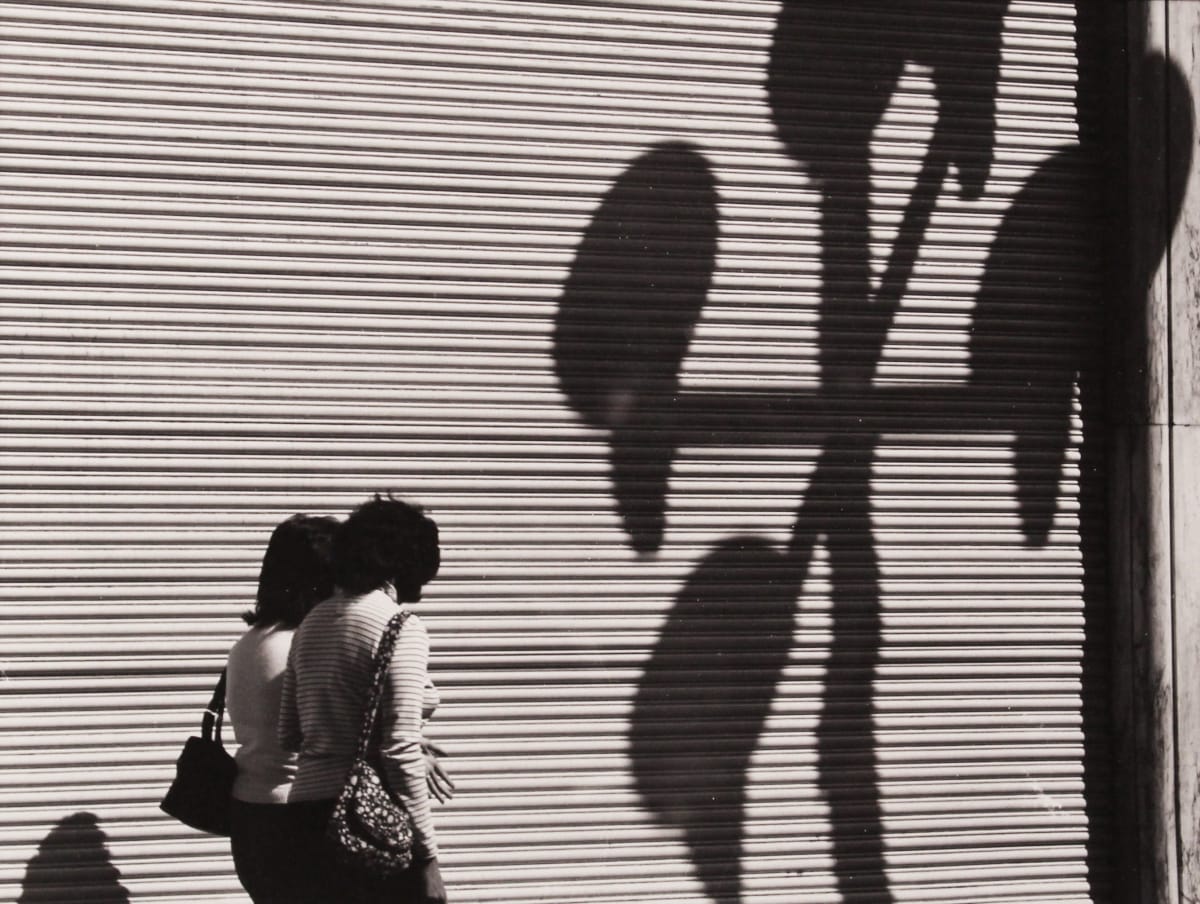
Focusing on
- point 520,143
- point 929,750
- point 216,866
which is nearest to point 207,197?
point 520,143

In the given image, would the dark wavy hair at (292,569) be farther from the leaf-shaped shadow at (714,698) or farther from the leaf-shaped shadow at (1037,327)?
the leaf-shaped shadow at (1037,327)

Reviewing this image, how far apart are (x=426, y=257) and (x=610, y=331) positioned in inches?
28.4

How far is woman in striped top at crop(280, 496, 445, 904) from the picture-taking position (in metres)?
3.43

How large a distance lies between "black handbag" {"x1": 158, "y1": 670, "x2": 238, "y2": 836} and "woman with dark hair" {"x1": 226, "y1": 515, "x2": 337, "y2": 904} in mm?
76

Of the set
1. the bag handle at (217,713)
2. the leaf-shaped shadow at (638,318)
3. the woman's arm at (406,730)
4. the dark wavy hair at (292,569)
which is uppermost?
the leaf-shaped shadow at (638,318)

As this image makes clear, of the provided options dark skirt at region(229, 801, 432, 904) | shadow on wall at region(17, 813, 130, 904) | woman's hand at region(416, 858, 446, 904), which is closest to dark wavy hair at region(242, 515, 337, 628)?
dark skirt at region(229, 801, 432, 904)

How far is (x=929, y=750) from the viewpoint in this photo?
517cm

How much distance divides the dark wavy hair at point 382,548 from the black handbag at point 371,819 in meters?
0.21

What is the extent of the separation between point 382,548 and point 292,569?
1.30 feet

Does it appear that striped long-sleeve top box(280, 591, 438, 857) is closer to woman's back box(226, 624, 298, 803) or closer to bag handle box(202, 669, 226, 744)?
woman's back box(226, 624, 298, 803)

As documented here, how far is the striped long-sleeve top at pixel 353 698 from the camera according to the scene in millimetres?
3422

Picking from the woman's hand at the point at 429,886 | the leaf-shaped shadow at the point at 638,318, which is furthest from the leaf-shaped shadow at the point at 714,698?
the woman's hand at the point at 429,886

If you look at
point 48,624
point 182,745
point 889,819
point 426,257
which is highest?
point 426,257

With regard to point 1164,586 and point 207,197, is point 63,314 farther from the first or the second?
point 1164,586
